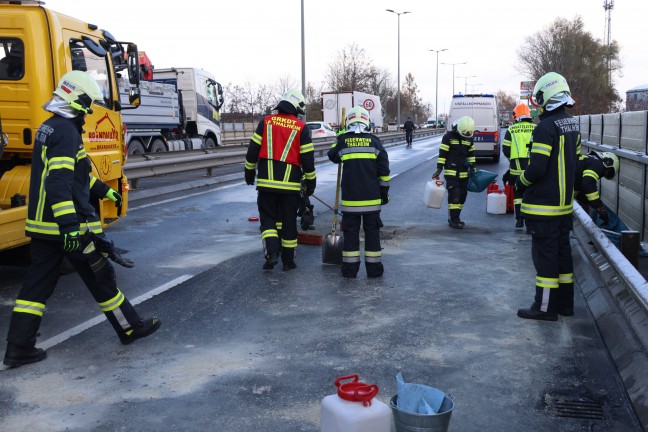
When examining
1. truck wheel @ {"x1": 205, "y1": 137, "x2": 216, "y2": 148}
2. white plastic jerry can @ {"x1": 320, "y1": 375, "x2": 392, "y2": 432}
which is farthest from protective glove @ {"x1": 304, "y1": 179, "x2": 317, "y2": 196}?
truck wheel @ {"x1": 205, "y1": 137, "x2": 216, "y2": 148}

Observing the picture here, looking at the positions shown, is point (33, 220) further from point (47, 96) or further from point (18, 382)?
point (47, 96)

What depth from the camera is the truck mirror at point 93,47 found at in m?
7.82

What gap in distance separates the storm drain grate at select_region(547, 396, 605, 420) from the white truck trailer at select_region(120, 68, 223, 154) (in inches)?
692

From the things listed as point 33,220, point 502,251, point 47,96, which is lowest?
point 502,251

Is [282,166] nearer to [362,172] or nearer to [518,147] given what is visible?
[362,172]

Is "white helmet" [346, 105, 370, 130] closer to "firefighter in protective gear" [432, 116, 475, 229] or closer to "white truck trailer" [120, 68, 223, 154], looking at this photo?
"firefighter in protective gear" [432, 116, 475, 229]

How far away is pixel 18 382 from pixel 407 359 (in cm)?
260

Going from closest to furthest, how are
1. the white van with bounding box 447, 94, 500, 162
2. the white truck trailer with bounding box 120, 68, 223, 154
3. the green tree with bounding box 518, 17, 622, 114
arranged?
the white truck trailer with bounding box 120, 68, 223, 154, the white van with bounding box 447, 94, 500, 162, the green tree with bounding box 518, 17, 622, 114

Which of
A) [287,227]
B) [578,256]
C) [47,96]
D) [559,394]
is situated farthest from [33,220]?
[578,256]

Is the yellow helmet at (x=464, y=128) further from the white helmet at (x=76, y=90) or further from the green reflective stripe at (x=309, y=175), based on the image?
the white helmet at (x=76, y=90)

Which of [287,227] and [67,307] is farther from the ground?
[287,227]

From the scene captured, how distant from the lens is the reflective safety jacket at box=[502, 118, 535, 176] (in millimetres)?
10000

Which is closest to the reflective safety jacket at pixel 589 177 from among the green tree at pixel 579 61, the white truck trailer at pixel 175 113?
the white truck trailer at pixel 175 113

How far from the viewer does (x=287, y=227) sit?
776 cm
